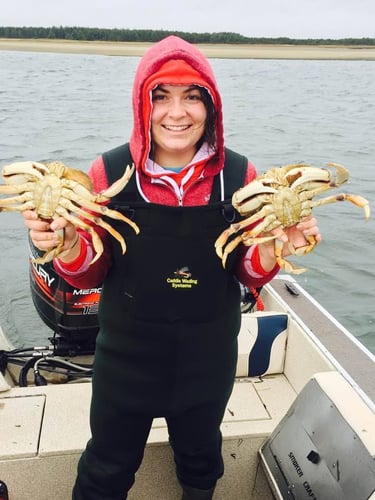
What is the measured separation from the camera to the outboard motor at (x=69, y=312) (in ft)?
11.5

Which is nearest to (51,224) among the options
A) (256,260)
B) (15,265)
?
(256,260)

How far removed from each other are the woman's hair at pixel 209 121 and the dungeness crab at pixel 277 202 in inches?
8.2

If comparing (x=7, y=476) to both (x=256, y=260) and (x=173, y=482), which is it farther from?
(x=256, y=260)

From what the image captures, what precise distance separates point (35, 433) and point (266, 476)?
109 cm

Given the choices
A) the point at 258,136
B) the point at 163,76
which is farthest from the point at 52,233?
the point at 258,136

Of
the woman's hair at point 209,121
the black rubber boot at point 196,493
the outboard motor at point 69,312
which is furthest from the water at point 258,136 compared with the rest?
the woman's hair at point 209,121

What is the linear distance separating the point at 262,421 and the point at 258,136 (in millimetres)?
12835

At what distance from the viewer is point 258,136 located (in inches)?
590

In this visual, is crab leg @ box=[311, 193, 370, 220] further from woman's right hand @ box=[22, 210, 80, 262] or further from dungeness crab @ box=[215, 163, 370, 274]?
woman's right hand @ box=[22, 210, 80, 262]

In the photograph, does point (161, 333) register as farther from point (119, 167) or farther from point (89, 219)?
point (119, 167)

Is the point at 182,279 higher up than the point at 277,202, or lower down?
lower down

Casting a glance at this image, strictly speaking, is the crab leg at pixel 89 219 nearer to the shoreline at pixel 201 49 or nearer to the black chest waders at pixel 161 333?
the black chest waders at pixel 161 333

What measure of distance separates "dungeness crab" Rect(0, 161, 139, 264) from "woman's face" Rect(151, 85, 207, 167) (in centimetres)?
16

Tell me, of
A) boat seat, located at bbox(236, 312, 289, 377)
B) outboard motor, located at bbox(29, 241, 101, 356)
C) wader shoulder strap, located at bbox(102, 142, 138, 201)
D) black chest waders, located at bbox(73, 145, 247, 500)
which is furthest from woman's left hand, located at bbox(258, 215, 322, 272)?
outboard motor, located at bbox(29, 241, 101, 356)
